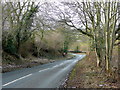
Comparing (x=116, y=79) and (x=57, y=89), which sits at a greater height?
(x=116, y=79)

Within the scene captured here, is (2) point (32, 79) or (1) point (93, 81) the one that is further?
(2) point (32, 79)

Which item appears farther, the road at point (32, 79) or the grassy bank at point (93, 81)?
the road at point (32, 79)

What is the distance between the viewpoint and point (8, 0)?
68.7ft

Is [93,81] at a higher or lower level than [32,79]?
higher

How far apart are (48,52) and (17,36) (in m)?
26.1

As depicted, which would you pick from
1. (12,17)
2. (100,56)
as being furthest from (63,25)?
(12,17)

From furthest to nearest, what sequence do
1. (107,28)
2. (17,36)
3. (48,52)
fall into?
1. (48,52)
2. (17,36)
3. (107,28)

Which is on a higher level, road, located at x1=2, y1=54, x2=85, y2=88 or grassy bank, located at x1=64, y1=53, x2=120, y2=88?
grassy bank, located at x1=64, y1=53, x2=120, y2=88

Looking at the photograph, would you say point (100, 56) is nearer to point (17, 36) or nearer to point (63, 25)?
point (63, 25)

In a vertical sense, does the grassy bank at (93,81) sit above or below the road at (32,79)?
above

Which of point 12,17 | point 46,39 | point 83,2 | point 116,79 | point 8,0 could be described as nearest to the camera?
point 116,79

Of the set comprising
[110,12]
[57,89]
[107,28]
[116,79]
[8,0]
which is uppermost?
[8,0]

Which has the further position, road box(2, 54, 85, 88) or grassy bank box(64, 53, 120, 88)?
road box(2, 54, 85, 88)

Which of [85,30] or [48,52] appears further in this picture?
[48,52]
